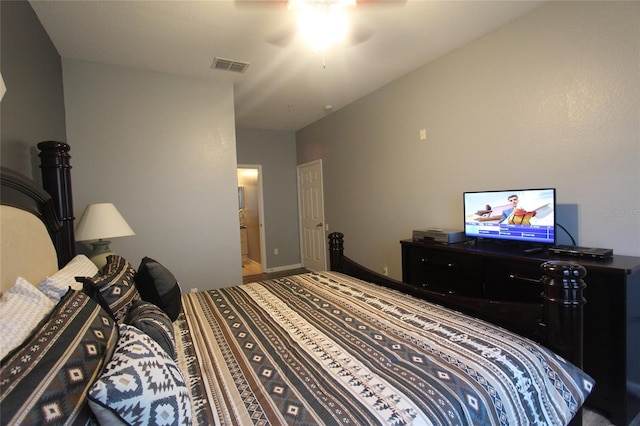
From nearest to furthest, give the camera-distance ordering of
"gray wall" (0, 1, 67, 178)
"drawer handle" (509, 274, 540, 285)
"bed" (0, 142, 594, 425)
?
"bed" (0, 142, 594, 425) → "gray wall" (0, 1, 67, 178) → "drawer handle" (509, 274, 540, 285)

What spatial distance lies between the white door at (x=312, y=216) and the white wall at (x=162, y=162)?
1.94 m

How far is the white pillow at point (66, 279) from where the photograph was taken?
49.6 inches

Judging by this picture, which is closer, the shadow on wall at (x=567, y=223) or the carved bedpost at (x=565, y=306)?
the carved bedpost at (x=565, y=306)

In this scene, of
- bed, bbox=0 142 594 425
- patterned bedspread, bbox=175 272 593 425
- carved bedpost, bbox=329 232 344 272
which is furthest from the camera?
carved bedpost, bbox=329 232 344 272

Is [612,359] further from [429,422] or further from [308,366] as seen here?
[308,366]

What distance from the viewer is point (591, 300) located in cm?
171

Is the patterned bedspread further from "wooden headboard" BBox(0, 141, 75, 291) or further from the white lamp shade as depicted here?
the white lamp shade

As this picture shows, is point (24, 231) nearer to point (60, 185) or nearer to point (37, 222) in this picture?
point (37, 222)

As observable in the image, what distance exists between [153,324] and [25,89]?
1803 mm

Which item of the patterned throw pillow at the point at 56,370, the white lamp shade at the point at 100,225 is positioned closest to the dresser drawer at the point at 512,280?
the patterned throw pillow at the point at 56,370

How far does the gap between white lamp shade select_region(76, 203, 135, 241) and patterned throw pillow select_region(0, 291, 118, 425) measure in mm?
1462

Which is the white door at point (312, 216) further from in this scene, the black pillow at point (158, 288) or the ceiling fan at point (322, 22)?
the black pillow at point (158, 288)

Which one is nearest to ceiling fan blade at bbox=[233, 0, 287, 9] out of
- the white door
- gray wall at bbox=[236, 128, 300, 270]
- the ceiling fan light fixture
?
the ceiling fan light fixture

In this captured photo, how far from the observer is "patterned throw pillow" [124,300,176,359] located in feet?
3.59
